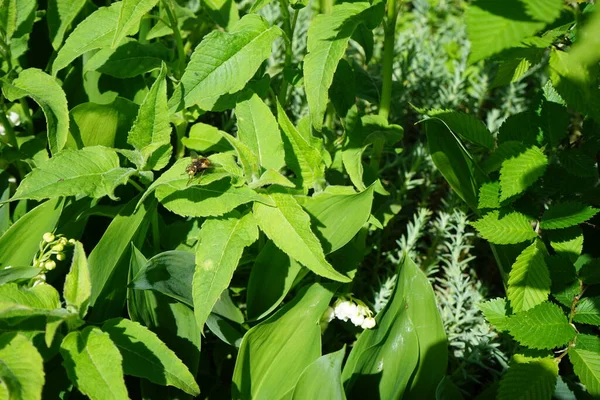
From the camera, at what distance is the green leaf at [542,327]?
50.1 inches

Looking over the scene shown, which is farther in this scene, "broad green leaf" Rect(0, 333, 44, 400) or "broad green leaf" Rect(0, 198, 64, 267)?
"broad green leaf" Rect(0, 198, 64, 267)

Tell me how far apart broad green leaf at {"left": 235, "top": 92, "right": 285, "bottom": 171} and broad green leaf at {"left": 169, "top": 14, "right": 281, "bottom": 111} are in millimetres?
98

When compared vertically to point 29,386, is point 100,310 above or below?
below

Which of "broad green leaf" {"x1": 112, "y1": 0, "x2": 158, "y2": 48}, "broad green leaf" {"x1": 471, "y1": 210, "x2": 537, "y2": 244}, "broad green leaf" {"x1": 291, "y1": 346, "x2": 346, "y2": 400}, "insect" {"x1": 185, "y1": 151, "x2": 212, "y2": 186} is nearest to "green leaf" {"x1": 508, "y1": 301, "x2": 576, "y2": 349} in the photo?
"broad green leaf" {"x1": 471, "y1": 210, "x2": 537, "y2": 244}

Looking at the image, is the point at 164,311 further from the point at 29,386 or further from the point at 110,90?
the point at 110,90

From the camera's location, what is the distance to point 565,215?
137 cm

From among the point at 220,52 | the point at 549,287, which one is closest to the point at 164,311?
the point at 220,52

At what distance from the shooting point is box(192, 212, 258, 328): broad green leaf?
122 cm

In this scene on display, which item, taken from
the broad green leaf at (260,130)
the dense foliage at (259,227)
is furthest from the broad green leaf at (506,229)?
the broad green leaf at (260,130)

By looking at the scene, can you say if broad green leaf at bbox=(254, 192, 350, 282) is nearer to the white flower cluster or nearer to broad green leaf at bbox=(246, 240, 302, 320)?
broad green leaf at bbox=(246, 240, 302, 320)

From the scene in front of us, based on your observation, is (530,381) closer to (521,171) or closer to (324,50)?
(521,171)

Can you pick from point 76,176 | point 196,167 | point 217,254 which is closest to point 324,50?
point 196,167

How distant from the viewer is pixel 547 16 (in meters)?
0.76

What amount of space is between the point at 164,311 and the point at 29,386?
1.48 feet
